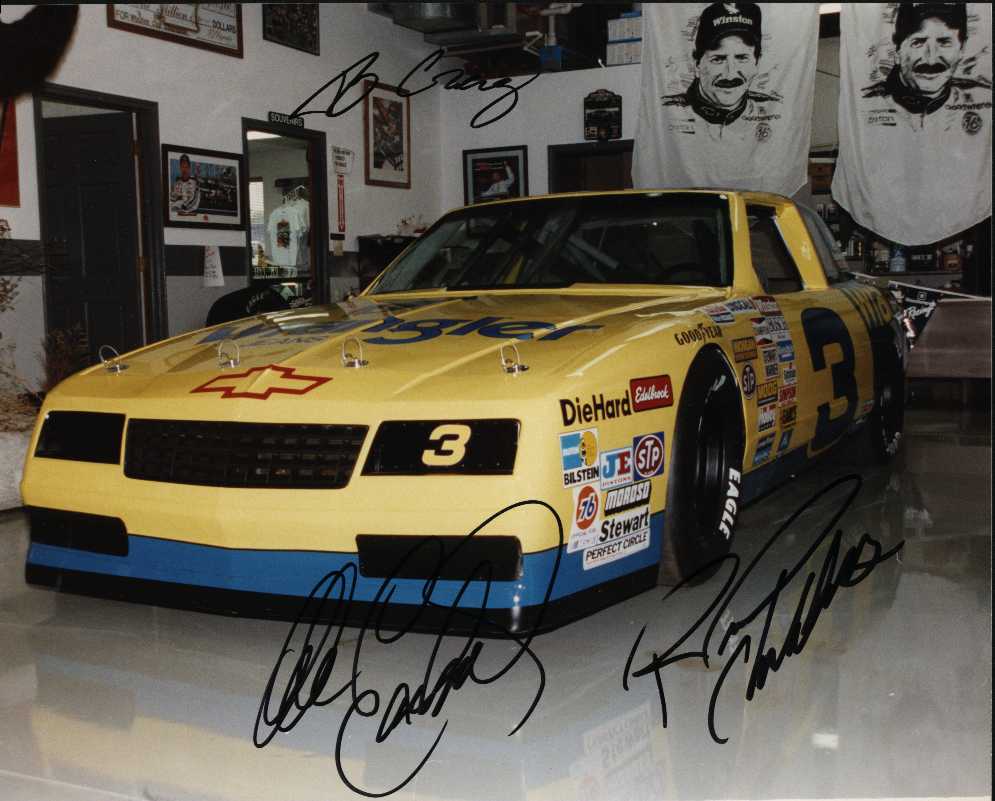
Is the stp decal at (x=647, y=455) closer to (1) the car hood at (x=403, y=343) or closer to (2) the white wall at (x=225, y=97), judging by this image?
(1) the car hood at (x=403, y=343)

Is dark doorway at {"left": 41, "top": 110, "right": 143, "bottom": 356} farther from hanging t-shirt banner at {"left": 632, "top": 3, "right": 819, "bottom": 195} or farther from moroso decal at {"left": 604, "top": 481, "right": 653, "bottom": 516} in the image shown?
moroso decal at {"left": 604, "top": 481, "right": 653, "bottom": 516}

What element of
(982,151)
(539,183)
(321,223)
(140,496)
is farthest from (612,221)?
(539,183)

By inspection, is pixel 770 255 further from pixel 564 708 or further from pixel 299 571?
pixel 299 571

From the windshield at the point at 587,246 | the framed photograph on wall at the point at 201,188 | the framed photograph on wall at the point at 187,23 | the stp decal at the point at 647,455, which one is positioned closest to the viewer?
the stp decal at the point at 647,455

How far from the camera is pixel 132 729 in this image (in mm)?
2119

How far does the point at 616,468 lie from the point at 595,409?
0.47ft

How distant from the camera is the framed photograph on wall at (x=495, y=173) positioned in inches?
415

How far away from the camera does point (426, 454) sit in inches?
84.6

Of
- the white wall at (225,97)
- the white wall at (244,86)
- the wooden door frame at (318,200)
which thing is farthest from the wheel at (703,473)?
the wooden door frame at (318,200)

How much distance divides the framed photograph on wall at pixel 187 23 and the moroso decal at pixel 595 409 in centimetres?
545

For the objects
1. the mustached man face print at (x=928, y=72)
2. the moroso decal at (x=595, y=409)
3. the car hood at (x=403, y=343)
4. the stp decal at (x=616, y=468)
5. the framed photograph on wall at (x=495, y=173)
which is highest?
the mustached man face print at (x=928, y=72)

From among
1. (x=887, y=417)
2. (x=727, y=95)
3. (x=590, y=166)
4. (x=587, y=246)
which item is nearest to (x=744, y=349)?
(x=587, y=246)

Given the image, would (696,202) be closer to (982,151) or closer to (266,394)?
(266,394)

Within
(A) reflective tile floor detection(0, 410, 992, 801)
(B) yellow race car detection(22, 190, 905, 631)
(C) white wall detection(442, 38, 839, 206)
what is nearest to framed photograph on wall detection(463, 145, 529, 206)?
(C) white wall detection(442, 38, 839, 206)
